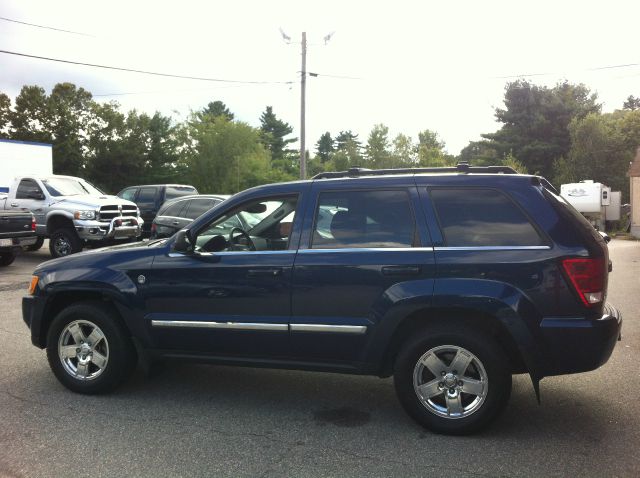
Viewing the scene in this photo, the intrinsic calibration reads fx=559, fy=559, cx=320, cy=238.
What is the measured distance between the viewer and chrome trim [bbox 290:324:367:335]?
3861 mm

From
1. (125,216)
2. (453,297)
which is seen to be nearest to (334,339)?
(453,297)

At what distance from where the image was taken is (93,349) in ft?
15.0

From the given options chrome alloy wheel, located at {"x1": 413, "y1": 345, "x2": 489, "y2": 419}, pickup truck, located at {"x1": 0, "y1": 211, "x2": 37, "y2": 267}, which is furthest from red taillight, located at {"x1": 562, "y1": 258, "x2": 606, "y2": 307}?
pickup truck, located at {"x1": 0, "y1": 211, "x2": 37, "y2": 267}

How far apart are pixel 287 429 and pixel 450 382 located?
1.17m

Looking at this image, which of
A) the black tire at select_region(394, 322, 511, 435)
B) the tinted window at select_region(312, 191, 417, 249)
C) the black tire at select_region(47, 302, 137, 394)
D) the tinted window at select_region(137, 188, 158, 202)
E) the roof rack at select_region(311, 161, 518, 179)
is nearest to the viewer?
the black tire at select_region(394, 322, 511, 435)

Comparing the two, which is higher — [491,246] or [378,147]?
[378,147]

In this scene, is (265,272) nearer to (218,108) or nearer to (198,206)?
(198,206)

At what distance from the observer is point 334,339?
12.9ft

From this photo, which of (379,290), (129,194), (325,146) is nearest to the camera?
(379,290)

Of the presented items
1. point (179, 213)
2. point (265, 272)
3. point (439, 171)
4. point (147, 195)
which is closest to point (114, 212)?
point (179, 213)

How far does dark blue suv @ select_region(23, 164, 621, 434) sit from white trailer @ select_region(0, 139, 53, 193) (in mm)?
17249

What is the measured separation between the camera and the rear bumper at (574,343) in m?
3.56

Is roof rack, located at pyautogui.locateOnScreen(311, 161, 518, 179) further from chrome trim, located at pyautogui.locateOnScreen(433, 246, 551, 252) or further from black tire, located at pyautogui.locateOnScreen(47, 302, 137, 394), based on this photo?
black tire, located at pyautogui.locateOnScreen(47, 302, 137, 394)

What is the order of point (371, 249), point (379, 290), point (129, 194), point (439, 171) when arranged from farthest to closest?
1. point (129, 194)
2. point (439, 171)
3. point (371, 249)
4. point (379, 290)
